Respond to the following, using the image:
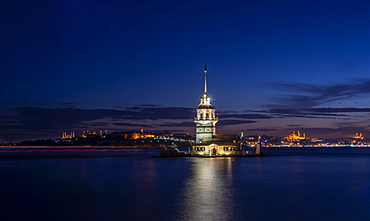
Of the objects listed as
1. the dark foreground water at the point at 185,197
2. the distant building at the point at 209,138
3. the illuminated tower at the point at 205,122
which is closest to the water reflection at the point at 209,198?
the dark foreground water at the point at 185,197

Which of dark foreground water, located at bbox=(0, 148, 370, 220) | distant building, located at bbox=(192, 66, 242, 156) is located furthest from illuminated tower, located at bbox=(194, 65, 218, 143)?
dark foreground water, located at bbox=(0, 148, 370, 220)

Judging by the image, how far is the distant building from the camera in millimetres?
83812

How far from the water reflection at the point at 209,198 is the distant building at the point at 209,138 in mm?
37812

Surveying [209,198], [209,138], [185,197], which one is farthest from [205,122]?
[209,198]

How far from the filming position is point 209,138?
284 feet

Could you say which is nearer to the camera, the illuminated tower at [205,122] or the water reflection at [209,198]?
the water reflection at [209,198]

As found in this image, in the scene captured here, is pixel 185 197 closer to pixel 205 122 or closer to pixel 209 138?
pixel 209 138

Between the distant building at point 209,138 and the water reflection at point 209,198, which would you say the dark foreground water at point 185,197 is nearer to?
the water reflection at point 209,198

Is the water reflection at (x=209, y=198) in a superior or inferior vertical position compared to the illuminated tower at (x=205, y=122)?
inferior

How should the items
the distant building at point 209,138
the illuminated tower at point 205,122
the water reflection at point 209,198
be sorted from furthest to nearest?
the illuminated tower at point 205,122 < the distant building at point 209,138 < the water reflection at point 209,198

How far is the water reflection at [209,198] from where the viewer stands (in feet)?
81.5

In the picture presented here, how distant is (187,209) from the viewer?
2639 cm

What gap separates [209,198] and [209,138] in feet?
184

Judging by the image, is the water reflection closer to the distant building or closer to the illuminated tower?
the distant building
